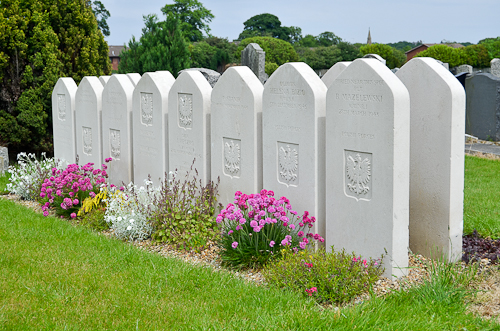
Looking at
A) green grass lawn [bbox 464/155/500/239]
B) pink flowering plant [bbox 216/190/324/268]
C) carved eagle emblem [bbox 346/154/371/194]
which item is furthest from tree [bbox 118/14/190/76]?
carved eagle emblem [bbox 346/154/371/194]

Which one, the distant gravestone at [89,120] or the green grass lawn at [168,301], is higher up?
the distant gravestone at [89,120]

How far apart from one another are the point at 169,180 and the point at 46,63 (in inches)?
213

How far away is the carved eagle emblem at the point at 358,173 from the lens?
4383 millimetres

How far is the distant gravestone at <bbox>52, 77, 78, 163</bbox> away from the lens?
8695mm

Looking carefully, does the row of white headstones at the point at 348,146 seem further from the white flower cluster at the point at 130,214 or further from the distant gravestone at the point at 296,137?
the white flower cluster at the point at 130,214

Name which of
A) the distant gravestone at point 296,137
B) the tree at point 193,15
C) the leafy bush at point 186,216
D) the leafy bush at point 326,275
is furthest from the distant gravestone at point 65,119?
the tree at point 193,15

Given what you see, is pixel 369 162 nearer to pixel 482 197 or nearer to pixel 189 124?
pixel 189 124

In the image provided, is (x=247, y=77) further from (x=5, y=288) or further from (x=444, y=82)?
(x=5, y=288)

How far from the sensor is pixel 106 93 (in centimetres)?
773

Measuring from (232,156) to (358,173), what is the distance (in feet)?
5.78

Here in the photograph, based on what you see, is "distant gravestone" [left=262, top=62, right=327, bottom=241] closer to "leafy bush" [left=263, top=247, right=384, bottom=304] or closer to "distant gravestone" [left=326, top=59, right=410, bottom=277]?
"distant gravestone" [left=326, top=59, right=410, bottom=277]

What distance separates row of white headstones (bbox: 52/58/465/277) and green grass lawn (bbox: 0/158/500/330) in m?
0.76

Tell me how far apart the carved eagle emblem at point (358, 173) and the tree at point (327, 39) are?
68145 mm

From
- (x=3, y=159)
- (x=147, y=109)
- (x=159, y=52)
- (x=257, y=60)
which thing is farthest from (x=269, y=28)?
(x=147, y=109)
